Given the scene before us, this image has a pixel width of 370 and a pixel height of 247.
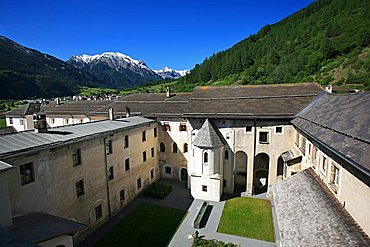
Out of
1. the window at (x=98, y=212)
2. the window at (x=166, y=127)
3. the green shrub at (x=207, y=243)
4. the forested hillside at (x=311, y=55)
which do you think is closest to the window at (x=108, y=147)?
the window at (x=98, y=212)

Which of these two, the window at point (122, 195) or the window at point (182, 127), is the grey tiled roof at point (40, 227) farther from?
the window at point (182, 127)

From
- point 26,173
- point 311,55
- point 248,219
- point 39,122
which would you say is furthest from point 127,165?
point 311,55

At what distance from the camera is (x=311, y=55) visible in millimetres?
93188

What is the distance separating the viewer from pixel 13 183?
12469 millimetres

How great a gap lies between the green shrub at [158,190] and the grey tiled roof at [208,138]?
754cm

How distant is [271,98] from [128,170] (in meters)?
19.4

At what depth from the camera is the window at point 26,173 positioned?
1323 centimetres

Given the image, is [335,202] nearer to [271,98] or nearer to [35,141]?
[271,98]

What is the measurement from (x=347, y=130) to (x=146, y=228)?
17890mm

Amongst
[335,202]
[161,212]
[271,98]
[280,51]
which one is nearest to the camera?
[335,202]

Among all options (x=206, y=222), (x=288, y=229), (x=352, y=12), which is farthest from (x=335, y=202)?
(x=352, y=12)

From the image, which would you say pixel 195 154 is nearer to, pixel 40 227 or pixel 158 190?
pixel 158 190

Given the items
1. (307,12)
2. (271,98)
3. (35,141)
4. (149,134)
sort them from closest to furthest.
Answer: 1. (35,141)
2. (271,98)
3. (149,134)
4. (307,12)

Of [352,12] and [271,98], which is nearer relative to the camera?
[271,98]
